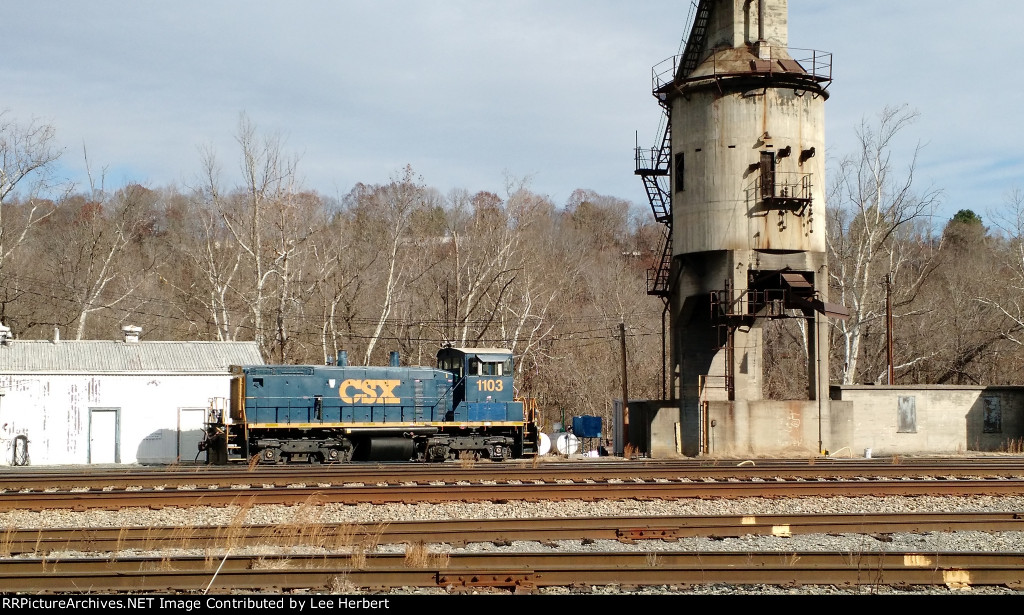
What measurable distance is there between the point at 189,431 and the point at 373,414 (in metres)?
7.91

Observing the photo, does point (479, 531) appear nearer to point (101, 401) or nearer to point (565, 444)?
point (565, 444)

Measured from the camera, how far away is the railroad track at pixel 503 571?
382 inches

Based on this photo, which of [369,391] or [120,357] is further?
[120,357]

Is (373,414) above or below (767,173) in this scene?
below

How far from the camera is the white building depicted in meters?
29.3

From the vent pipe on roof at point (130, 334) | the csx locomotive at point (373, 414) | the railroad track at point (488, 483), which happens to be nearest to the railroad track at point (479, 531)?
the railroad track at point (488, 483)

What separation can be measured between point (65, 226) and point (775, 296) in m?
64.8

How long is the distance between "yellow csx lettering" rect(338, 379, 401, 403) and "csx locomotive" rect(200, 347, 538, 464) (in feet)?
0.10

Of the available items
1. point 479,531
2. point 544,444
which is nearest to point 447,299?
point 544,444

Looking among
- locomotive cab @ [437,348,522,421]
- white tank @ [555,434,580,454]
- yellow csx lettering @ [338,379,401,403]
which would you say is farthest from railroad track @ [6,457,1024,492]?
white tank @ [555,434,580,454]

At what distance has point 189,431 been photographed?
30797 millimetres

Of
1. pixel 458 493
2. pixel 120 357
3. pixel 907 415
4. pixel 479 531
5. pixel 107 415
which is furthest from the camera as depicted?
pixel 907 415

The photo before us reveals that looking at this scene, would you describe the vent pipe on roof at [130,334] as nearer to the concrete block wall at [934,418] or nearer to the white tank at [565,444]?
the white tank at [565,444]
